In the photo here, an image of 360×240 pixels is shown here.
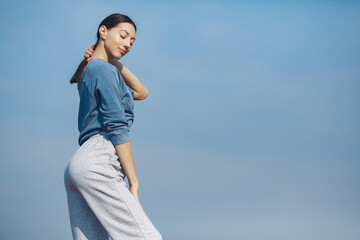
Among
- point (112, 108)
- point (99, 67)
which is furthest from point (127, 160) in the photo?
point (99, 67)

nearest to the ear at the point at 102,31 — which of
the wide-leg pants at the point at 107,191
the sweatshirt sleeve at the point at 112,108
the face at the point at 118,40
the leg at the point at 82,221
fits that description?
the face at the point at 118,40

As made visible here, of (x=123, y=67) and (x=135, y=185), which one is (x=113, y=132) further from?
(x=123, y=67)

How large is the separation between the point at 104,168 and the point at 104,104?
0.35 meters

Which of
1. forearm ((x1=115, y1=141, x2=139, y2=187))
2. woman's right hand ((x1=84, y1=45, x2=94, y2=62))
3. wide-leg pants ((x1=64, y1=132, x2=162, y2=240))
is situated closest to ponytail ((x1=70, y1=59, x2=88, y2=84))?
woman's right hand ((x1=84, y1=45, x2=94, y2=62))

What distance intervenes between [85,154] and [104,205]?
29cm

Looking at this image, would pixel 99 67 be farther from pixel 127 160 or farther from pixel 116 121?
pixel 127 160

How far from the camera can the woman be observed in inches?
106

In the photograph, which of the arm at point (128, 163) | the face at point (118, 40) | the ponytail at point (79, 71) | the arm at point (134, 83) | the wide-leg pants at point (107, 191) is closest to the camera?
the wide-leg pants at point (107, 191)

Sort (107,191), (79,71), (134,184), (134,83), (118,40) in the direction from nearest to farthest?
(107,191)
(134,184)
(118,40)
(79,71)
(134,83)

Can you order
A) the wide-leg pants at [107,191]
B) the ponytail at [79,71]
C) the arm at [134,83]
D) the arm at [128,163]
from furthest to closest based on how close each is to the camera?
the arm at [134,83]
the ponytail at [79,71]
the arm at [128,163]
the wide-leg pants at [107,191]

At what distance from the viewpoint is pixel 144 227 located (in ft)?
8.76

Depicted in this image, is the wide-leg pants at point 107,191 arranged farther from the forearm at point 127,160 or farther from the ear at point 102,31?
the ear at point 102,31

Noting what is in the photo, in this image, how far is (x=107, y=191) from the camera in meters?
2.70

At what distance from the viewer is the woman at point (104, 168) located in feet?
8.82
